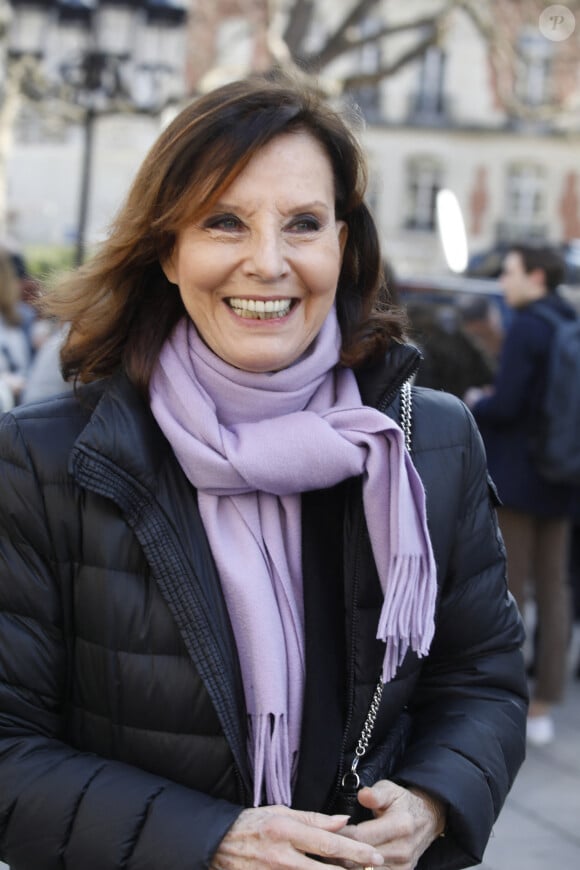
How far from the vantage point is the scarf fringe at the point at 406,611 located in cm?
185

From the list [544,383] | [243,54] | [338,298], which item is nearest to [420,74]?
[243,54]

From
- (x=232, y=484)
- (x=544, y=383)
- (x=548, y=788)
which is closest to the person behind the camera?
(x=232, y=484)

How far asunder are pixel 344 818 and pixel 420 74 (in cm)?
3798

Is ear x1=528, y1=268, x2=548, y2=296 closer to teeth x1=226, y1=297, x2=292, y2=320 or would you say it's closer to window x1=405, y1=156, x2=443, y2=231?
teeth x1=226, y1=297, x2=292, y2=320

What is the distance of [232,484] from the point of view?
73.5 inches

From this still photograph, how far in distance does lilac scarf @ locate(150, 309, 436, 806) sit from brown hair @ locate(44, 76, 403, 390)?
Result: 0.35ft

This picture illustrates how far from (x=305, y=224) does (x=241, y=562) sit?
0.54m

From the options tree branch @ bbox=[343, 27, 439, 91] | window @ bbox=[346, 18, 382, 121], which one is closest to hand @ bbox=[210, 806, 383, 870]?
tree branch @ bbox=[343, 27, 439, 91]

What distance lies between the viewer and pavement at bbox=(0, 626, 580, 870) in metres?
4.32

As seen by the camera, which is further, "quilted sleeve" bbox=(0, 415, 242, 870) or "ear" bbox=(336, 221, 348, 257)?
"ear" bbox=(336, 221, 348, 257)

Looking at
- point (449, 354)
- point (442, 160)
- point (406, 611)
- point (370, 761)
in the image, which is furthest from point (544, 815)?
point (442, 160)

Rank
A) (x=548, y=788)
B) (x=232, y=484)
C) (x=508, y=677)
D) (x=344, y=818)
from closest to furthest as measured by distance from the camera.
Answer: (x=344, y=818)
(x=232, y=484)
(x=508, y=677)
(x=548, y=788)

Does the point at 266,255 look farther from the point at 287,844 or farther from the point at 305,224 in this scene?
the point at 287,844

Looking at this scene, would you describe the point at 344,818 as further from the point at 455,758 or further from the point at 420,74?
the point at 420,74
